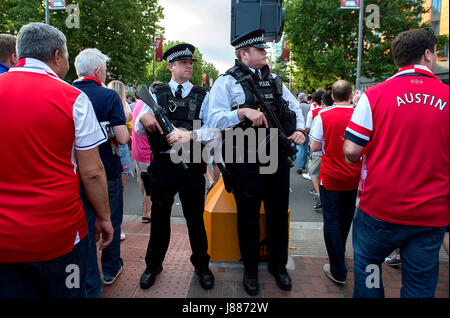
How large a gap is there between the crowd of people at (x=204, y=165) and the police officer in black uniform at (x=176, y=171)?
0.4 inches

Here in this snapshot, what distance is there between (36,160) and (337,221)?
8.78 ft

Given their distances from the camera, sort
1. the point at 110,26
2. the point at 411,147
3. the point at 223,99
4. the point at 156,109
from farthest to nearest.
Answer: the point at 110,26 < the point at 223,99 < the point at 156,109 < the point at 411,147

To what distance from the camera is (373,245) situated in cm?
196

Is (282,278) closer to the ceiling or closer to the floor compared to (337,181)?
closer to the floor

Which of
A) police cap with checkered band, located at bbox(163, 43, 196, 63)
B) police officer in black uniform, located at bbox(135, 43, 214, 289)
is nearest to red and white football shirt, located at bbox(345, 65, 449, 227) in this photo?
police officer in black uniform, located at bbox(135, 43, 214, 289)

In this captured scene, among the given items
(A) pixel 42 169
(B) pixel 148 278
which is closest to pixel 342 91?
(B) pixel 148 278

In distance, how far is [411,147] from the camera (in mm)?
1789

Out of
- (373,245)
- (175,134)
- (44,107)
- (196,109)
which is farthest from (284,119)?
(44,107)

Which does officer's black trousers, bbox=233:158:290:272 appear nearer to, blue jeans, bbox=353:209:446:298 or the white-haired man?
blue jeans, bbox=353:209:446:298

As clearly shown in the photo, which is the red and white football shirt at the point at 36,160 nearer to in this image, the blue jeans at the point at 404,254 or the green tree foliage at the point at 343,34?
the blue jeans at the point at 404,254

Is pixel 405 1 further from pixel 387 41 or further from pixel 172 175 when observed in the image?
pixel 172 175

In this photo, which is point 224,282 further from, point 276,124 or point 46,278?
point 46,278

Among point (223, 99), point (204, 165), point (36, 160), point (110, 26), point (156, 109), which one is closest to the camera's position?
point (36, 160)

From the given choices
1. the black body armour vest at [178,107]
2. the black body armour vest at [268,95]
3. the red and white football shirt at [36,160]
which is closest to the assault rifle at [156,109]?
the black body armour vest at [178,107]
